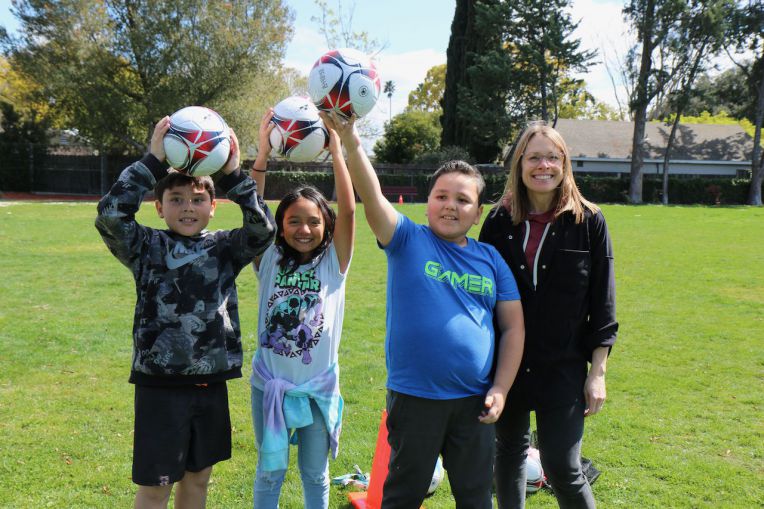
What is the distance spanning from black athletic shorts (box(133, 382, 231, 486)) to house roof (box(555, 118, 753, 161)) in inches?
1772

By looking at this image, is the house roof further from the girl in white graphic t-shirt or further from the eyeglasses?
the girl in white graphic t-shirt

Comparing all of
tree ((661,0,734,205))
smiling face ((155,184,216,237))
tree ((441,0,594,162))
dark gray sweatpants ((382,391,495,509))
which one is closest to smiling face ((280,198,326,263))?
smiling face ((155,184,216,237))

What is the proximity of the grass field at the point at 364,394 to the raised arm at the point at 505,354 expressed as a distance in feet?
4.66

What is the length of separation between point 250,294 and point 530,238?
7.00 meters

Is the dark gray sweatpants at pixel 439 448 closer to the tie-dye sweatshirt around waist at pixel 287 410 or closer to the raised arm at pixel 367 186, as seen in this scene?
the tie-dye sweatshirt around waist at pixel 287 410

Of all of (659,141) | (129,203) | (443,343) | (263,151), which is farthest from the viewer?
(659,141)

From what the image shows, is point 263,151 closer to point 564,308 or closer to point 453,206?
point 453,206

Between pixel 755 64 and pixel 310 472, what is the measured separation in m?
45.5

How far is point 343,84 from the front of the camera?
9.20 ft

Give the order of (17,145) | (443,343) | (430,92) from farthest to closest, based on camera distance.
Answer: (430,92)
(17,145)
(443,343)

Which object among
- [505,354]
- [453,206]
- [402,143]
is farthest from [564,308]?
[402,143]

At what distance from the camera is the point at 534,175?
2824mm

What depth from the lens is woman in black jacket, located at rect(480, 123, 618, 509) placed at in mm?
2711

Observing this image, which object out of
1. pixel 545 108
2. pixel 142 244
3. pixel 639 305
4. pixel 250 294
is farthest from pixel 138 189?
pixel 545 108
